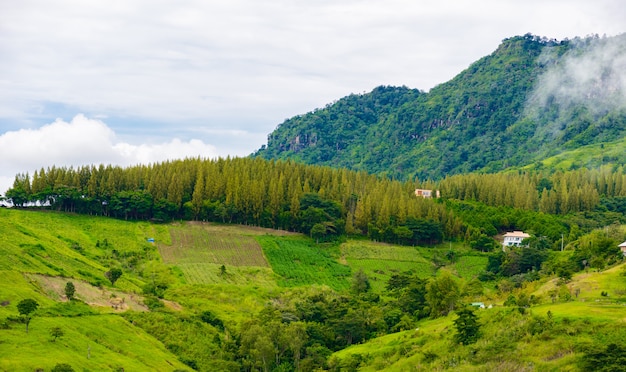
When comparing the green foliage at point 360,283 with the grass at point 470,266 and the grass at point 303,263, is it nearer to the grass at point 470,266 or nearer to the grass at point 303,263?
the grass at point 303,263

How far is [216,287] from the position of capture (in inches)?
3861

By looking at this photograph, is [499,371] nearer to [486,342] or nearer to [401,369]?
[486,342]

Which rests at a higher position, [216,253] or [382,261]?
[216,253]

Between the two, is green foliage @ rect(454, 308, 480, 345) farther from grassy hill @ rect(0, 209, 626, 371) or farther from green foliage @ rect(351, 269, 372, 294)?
green foliage @ rect(351, 269, 372, 294)

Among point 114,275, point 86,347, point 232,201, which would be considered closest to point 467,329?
point 86,347

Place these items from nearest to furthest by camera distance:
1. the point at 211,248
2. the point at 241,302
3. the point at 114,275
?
the point at 114,275 < the point at 241,302 < the point at 211,248

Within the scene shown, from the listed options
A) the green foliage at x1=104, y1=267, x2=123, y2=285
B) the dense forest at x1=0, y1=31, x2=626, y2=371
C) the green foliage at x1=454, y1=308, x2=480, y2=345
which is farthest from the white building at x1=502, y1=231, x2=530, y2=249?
the green foliage at x1=104, y1=267, x2=123, y2=285

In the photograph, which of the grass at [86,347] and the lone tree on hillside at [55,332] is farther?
the lone tree on hillside at [55,332]

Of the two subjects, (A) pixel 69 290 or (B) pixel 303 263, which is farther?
(B) pixel 303 263

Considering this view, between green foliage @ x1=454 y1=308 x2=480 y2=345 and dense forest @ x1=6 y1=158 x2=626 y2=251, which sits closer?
green foliage @ x1=454 y1=308 x2=480 y2=345

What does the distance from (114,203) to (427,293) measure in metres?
70.0

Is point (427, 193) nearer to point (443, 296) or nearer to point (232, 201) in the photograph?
point (232, 201)

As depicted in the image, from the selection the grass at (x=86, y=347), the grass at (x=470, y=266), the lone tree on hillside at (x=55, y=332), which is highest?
the grass at (x=470, y=266)

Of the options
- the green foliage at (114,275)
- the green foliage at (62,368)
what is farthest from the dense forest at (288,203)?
the green foliage at (62,368)
